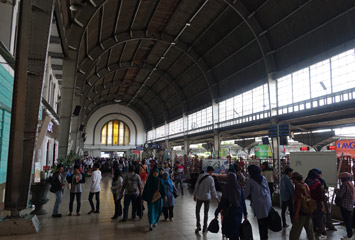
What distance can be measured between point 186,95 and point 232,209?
3191cm

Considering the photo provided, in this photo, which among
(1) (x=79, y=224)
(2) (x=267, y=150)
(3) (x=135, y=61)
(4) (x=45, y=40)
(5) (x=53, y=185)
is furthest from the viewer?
(3) (x=135, y=61)

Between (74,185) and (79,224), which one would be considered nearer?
(79,224)

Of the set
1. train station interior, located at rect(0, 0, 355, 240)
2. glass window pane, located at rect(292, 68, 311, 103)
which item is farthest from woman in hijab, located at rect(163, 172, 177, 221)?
glass window pane, located at rect(292, 68, 311, 103)

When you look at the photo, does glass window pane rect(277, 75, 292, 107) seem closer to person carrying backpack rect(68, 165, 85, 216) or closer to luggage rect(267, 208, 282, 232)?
person carrying backpack rect(68, 165, 85, 216)

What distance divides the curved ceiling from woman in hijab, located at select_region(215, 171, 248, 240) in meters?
11.5

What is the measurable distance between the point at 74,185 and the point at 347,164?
8.11 m

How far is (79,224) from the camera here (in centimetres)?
677

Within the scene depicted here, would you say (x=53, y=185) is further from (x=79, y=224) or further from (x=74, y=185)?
(x=79, y=224)

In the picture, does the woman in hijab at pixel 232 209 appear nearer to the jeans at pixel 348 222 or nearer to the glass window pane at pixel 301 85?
the jeans at pixel 348 222

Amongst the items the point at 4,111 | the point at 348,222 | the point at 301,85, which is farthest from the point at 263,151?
the point at 4,111

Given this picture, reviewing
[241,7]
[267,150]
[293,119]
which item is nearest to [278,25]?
[241,7]

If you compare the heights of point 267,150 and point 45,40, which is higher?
point 45,40

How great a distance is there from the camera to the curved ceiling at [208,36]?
1592 centimetres

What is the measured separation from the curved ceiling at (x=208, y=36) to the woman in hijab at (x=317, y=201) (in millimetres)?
12018
